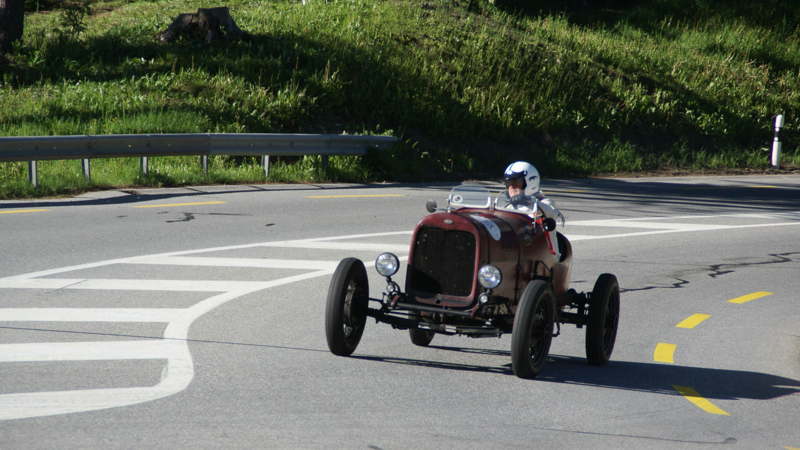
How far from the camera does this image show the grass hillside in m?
16.7

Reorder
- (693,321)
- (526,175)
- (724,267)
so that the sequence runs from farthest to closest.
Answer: (724,267), (693,321), (526,175)

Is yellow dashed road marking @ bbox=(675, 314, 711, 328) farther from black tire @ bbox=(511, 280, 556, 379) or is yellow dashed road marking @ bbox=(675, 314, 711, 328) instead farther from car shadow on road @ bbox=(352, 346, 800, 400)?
black tire @ bbox=(511, 280, 556, 379)

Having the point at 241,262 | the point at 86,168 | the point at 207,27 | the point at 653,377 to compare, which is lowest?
the point at 653,377

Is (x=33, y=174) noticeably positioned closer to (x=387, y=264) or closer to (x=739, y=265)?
(x=387, y=264)

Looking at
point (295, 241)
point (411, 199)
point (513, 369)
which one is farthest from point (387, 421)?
point (411, 199)

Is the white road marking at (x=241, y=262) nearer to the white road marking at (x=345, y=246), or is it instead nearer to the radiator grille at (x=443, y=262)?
the white road marking at (x=345, y=246)

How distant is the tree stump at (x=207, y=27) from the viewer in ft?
68.3

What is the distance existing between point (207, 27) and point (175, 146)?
7.45 m

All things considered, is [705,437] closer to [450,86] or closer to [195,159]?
[195,159]

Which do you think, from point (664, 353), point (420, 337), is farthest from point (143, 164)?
point (664, 353)

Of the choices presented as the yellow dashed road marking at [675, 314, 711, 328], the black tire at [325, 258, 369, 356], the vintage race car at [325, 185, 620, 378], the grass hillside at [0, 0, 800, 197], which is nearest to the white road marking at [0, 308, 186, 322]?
the black tire at [325, 258, 369, 356]

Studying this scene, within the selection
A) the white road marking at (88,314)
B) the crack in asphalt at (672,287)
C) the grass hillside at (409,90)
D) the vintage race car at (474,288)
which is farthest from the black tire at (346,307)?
the grass hillside at (409,90)

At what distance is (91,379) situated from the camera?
520 centimetres

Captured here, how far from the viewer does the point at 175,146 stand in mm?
14359
